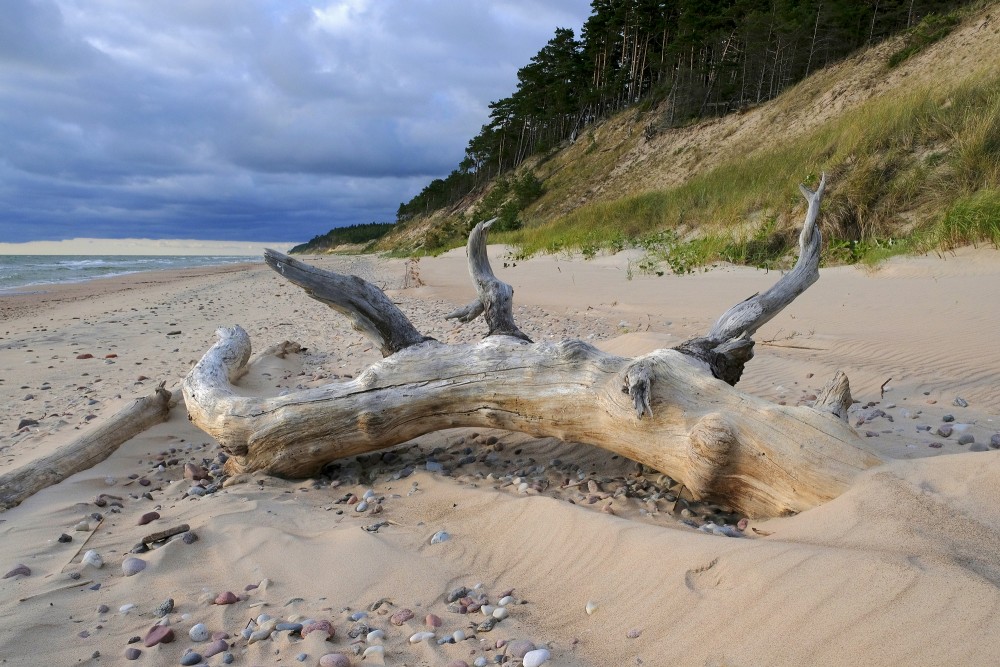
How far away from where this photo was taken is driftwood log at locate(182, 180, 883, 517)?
2.67 metres

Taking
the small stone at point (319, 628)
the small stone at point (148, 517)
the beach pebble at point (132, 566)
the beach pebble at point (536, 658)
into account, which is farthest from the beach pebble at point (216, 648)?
the small stone at point (148, 517)

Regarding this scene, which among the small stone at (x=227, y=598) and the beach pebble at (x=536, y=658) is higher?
the beach pebble at (x=536, y=658)

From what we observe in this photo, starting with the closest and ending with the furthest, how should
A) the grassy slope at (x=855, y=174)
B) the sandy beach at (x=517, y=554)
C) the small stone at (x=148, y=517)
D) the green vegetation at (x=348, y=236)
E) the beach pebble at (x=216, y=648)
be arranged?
the sandy beach at (x=517, y=554)
the beach pebble at (x=216, y=648)
the small stone at (x=148, y=517)
the grassy slope at (x=855, y=174)
the green vegetation at (x=348, y=236)

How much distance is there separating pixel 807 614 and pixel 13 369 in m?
8.62

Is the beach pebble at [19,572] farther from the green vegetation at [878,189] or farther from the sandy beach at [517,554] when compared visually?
the green vegetation at [878,189]

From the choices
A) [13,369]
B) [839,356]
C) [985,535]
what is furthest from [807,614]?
[13,369]

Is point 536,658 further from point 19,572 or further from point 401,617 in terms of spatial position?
point 19,572

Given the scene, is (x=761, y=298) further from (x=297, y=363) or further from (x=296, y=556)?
(x=297, y=363)

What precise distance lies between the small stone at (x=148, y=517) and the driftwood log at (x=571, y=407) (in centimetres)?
66

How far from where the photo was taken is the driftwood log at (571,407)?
2668 mm

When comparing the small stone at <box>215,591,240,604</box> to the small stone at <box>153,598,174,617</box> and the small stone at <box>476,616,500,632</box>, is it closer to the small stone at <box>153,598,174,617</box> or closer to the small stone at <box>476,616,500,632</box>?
the small stone at <box>153,598,174,617</box>

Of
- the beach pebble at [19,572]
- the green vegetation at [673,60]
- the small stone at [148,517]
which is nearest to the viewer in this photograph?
the beach pebble at [19,572]

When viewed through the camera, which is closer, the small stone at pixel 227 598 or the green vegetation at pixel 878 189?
the small stone at pixel 227 598

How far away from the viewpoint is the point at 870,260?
9.19m
